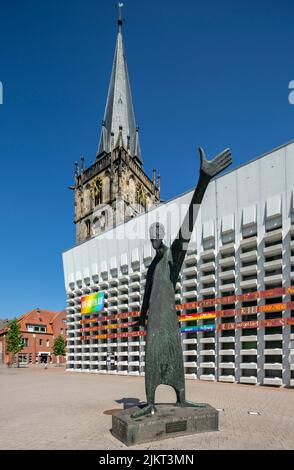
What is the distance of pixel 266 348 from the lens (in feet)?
78.5

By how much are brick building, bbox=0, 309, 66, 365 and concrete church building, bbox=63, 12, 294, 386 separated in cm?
2529

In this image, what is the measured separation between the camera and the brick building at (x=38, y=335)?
212ft

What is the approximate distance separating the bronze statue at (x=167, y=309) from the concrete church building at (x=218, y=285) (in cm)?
1601

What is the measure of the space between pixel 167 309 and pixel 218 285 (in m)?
19.1

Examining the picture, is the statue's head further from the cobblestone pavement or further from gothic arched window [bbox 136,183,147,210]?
gothic arched window [bbox 136,183,147,210]

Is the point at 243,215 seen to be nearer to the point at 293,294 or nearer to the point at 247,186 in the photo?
the point at 247,186

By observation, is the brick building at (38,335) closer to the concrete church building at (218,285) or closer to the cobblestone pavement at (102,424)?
the concrete church building at (218,285)

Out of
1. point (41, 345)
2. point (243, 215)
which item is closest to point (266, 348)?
point (243, 215)

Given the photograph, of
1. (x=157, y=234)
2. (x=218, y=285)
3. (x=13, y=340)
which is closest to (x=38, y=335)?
(x=13, y=340)

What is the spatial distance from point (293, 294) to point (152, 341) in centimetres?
1693

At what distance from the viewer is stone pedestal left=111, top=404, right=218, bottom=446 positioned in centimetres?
756

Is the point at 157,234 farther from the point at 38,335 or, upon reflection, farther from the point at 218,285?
the point at 38,335

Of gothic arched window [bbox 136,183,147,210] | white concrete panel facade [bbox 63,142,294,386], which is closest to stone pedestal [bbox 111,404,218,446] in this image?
white concrete panel facade [bbox 63,142,294,386]

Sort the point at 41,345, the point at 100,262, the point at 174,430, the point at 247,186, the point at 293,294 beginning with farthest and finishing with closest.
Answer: the point at 41,345 < the point at 100,262 < the point at 247,186 < the point at 293,294 < the point at 174,430
